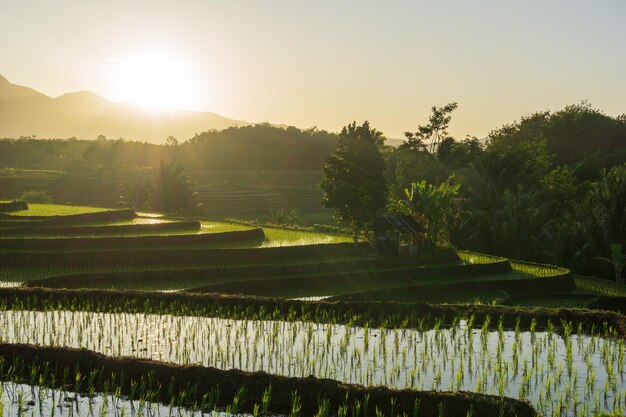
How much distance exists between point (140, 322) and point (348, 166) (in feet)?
53.9

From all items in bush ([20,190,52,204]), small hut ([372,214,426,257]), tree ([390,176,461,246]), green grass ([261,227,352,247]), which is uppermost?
tree ([390,176,461,246])

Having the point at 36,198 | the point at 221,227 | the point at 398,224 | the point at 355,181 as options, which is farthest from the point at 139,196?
the point at 398,224

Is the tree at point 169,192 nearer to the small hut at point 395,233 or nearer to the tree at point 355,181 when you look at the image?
the tree at point 355,181

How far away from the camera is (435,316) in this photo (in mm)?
20219

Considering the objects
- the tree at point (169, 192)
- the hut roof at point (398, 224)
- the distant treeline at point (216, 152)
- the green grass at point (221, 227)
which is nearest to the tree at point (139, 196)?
the tree at point (169, 192)

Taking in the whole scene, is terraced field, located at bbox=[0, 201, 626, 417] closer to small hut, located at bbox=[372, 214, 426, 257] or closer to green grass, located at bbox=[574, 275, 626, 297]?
green grass, located at bbox=[574, 275, 626, 297]

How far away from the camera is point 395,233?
105 feet

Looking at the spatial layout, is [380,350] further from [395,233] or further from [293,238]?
[293,238]

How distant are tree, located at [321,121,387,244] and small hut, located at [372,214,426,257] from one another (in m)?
1.40

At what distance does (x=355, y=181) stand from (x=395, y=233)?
10.5 ft

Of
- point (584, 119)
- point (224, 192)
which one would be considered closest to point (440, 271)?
point (584, 119)

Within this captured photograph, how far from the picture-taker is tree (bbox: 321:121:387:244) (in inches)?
1326

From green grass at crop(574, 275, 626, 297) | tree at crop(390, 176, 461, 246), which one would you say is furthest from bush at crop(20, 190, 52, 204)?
green grass at crop(574, 275, 626, 297)

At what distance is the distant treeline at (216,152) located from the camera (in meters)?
104
